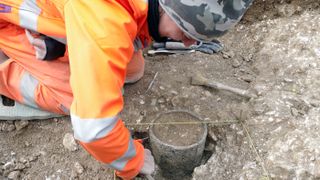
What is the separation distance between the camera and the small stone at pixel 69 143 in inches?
94.1

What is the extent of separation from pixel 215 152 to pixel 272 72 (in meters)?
0.71

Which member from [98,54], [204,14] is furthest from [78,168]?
[204,14]

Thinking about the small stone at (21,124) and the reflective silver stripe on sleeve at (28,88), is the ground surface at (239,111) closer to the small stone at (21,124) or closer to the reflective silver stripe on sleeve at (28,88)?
the small stone at (21,124)

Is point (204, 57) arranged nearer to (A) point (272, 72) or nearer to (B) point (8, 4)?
(A) point (272, 72)

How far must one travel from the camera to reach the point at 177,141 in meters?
2.20

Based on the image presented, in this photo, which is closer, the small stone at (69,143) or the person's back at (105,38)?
the person's back at (105,38)

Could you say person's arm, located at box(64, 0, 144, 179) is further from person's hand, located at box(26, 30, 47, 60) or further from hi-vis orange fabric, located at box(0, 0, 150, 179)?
person's hand, located at box(26, 30, 47, 60)

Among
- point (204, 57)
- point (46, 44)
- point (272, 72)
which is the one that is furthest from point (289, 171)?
point (46, 44)

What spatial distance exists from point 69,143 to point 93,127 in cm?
76

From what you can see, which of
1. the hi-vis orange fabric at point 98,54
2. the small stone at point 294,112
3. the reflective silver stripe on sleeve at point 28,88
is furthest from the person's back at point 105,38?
the small stone at point 294,112

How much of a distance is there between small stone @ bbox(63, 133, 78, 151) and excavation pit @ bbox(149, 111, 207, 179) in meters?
0.42

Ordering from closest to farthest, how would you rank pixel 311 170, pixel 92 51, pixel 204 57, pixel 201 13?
1. pixel 92 51
2. pixel 201 13
3. pixel 311 170
4. pixel 204 57

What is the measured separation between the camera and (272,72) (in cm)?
275

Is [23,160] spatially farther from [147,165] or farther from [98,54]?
[98,54]
